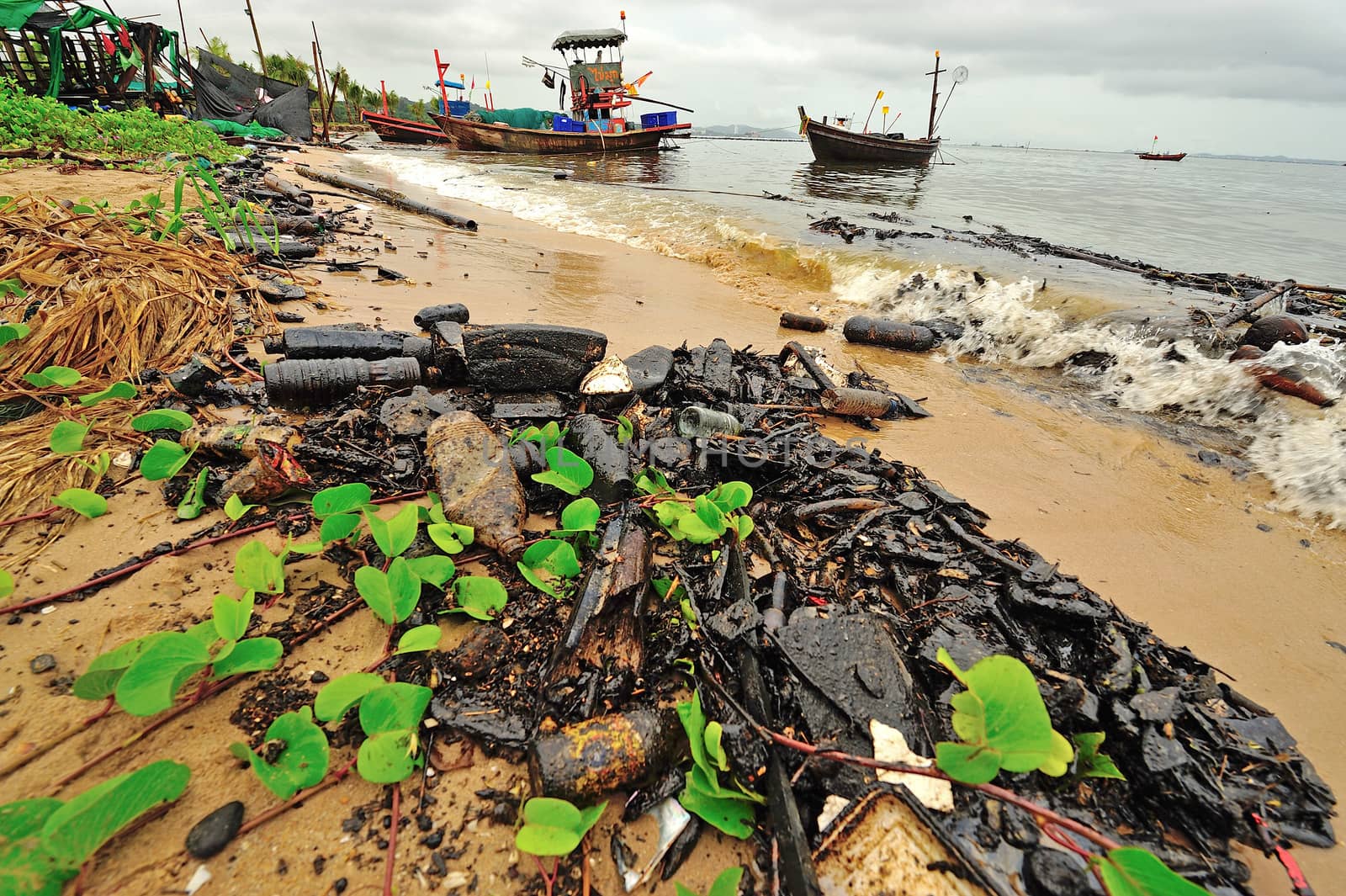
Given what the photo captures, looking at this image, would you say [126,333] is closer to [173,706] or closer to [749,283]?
[173,706]

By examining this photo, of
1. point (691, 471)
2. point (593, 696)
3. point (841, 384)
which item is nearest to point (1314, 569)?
point (841, 384)

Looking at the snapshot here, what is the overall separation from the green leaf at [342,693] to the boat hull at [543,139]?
110ft

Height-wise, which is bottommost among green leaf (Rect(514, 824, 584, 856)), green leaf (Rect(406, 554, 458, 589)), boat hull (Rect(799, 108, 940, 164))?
green leaf (Rect(514, 824, 584, 856))

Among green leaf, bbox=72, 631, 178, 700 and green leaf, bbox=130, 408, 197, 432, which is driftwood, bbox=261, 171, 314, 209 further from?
green leaf, bbox=72, 631, 178, 700

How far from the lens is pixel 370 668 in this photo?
→ 160cm

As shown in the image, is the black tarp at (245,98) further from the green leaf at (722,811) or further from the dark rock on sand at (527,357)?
the green leaf at (722,811)

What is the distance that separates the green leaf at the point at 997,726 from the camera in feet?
3.59

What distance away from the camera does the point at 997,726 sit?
3.77ft

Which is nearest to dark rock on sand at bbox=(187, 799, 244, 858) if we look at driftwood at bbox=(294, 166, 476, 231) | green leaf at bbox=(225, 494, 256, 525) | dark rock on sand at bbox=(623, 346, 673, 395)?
green leaf at bbox=(225, 494, 256, 525)

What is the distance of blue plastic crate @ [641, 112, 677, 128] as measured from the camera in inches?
1225

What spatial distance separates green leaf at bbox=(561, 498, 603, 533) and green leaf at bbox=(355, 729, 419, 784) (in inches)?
34.8

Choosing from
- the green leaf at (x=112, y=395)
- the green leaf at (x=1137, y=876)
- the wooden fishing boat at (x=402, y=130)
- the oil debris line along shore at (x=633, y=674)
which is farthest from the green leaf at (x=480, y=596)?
the wooden fishing boat at (x=402, y=130)

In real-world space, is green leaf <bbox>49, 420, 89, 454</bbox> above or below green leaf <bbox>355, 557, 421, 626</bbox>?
above

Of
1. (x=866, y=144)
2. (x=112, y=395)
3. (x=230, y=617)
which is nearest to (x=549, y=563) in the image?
(x=230, y=617)
